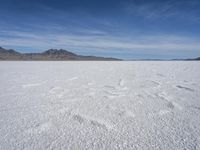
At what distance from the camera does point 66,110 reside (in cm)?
250

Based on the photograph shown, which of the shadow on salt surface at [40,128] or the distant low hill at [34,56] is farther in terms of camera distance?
the distant low hill at [34,56]

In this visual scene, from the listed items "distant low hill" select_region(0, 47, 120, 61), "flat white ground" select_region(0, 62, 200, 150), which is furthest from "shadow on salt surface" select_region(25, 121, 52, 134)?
"distant low hill" select_region(0, 47, 120, 61)

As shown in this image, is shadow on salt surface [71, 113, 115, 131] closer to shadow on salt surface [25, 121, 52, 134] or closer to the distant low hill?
shadow on salt surface [25, 121, 52, 134]

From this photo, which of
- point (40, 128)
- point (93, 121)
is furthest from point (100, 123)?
point (40, 128)

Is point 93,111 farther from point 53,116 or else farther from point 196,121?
point 196,121

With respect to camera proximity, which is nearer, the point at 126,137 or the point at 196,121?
the point at 126,137

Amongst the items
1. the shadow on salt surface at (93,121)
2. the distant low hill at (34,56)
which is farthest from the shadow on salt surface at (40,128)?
the distant low hill at (34,56)

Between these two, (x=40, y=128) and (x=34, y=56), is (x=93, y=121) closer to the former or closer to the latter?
(x=40, y=128)

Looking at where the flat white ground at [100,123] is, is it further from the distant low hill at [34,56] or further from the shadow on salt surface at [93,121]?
the distant low hill at [34,56]

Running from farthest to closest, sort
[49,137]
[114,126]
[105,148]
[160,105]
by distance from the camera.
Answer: [160,105], [114,126], [49,137], [105,148]

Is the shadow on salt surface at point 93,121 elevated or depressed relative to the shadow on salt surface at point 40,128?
elevated

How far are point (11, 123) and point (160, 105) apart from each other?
2.02 m

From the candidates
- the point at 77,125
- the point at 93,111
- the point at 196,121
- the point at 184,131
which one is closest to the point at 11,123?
the point at 77,125

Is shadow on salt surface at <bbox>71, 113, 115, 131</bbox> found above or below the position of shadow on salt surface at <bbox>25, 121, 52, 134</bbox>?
above
